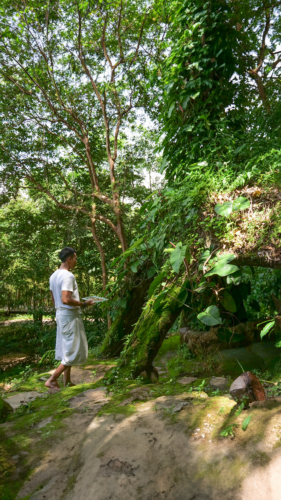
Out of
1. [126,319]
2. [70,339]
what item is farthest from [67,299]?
[126,319]

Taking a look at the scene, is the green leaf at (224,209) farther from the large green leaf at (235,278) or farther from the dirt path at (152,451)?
the dirt path at (152,451)

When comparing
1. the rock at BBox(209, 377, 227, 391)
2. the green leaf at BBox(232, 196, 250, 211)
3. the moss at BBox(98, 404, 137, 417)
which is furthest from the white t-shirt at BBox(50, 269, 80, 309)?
the green leaf at BBox(232, 196, 250, 211)

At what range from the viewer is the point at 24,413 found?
3039 millimetres

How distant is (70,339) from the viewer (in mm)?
3893

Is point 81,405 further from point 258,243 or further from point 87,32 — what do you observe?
point 87,32

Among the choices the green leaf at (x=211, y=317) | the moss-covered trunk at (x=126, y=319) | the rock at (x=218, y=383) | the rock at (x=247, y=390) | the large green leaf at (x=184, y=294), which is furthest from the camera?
the moss-covered trunk at (x=126, y=319)

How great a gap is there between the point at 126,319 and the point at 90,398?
2.18m

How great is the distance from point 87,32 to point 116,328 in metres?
8.30

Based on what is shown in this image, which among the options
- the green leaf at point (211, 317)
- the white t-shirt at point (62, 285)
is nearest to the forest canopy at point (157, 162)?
the green leaf at point (211, 317)

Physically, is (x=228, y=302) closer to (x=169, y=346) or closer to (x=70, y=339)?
(x=70, y=339)

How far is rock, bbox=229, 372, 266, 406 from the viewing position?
6.84 feet

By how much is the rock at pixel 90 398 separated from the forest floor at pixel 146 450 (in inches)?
3.7

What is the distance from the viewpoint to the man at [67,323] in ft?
12.5

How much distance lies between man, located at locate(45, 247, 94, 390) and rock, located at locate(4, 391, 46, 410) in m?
0.18
